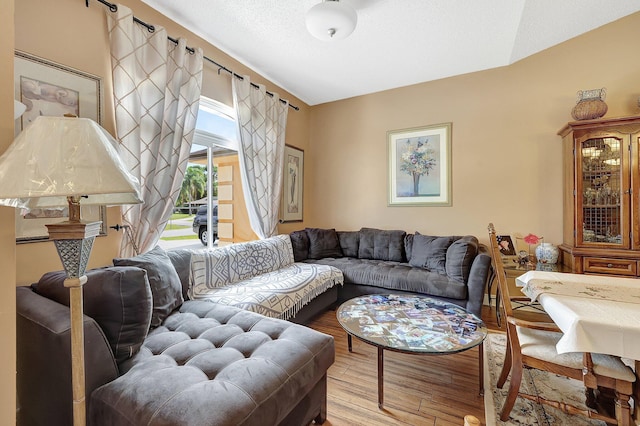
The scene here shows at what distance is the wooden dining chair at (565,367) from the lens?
1.21 m

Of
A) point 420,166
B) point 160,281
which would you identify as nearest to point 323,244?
point 420,166

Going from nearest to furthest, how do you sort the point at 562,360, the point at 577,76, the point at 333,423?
1. the point at 562,360
2. the point at 333,423
3. the point at 577,76

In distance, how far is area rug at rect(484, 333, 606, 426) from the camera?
1.48 meters

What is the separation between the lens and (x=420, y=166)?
142 inches

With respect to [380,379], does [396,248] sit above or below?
above

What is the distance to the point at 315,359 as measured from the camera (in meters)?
1.37

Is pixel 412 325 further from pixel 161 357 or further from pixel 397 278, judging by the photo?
pixel 161 357

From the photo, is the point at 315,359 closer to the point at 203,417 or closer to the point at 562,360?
the point at 203,417

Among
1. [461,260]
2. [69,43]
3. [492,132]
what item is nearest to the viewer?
[69,43]

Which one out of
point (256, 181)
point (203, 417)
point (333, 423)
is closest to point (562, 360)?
point (333, 423)

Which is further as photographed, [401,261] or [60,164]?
[401,261]

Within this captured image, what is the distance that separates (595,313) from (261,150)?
3.07 m

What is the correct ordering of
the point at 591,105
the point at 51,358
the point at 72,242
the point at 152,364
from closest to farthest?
→ the point at 72,242, the point at 51,358, the point at 152,364, the point at 591,105

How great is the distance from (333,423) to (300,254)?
2.15m
